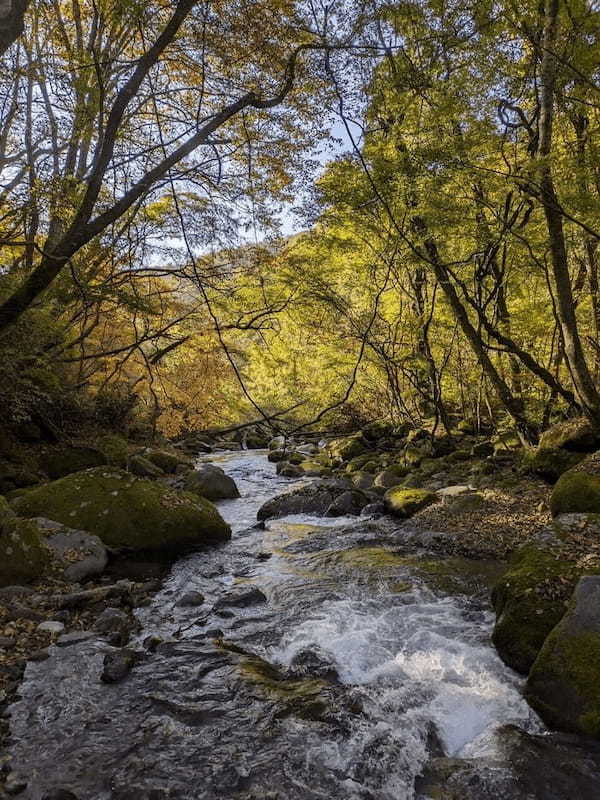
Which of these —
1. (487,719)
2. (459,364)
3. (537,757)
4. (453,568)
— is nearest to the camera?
(537,757)

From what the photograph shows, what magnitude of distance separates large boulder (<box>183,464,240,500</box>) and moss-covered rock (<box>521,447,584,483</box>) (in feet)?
24.8

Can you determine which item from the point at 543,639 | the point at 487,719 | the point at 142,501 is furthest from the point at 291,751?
the point at 142,501

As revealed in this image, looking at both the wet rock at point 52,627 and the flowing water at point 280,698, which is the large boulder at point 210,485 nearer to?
the flowing water at point 280,698

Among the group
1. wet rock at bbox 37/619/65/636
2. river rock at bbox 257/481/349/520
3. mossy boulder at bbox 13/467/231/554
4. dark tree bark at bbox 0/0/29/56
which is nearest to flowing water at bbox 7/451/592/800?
wet rock at bbox 37/619/65/636

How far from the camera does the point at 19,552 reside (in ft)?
18.8

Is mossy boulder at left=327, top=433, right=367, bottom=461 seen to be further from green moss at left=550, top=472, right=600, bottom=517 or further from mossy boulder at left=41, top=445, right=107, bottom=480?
green moss at left=550, top=472, right=600, bottom=517

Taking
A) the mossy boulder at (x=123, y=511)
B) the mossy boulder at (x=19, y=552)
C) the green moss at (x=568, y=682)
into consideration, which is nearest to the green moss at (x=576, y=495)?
the green moss at (x=568, y=682)

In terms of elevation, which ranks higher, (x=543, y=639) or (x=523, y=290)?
(x=523, y=290)

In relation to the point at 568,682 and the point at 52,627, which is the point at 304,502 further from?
the point at 568,682

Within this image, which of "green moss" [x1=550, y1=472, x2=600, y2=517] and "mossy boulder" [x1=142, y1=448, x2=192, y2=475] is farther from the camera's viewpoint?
"mossy boulder" [x1=142, y1=448, x2=192, y2=475]

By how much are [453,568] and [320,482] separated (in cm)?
543

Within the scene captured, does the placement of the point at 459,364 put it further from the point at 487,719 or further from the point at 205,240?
the point at 487,719

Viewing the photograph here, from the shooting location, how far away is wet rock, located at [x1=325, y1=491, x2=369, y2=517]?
10.3 metres

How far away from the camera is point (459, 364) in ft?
53.1
